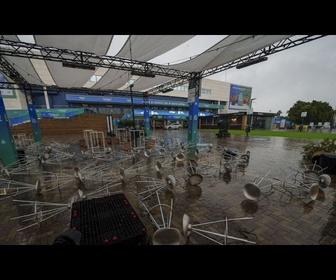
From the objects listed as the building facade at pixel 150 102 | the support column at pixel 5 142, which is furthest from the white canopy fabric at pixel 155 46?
the building facade at pixel 150 102

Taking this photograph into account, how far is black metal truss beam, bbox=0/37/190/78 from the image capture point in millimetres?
6250

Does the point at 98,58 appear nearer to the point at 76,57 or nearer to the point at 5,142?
the point at 76,57

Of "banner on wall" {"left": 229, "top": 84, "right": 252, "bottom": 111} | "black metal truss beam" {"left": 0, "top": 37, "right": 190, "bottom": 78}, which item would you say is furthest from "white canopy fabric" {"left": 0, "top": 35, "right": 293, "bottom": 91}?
"banner on wall" {"left": 229, "top": 84, "right": 252, "bottom": 111}

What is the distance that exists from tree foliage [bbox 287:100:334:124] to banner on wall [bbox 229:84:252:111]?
12.4 meters

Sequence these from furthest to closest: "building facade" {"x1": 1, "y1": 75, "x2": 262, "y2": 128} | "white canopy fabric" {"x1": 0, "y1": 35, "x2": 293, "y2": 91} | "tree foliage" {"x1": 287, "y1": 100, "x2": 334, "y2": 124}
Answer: "tree foliage" {"x1": 287, "y1": 100, "x2": 334, "y2": 124} → "building facade" {"x1": 1, "y1": 75, "x2": 262, "y2": 128} → "white canopy fabric" {"x1": 0, "y1": 35, "x2": 293, "y2": 91}

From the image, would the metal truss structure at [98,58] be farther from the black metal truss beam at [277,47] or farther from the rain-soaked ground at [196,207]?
the rain-soaked ground at [196,207]

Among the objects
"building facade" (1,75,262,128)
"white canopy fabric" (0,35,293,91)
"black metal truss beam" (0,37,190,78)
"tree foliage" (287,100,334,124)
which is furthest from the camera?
"tree foliage" (287,100,334,124)

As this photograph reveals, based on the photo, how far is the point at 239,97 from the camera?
158ft

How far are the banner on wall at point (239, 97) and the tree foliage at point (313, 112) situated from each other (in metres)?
12.4

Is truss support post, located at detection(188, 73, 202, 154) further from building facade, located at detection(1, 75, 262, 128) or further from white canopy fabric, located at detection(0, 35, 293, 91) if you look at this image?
building facade, located at detection(1, 75, 262, 128)

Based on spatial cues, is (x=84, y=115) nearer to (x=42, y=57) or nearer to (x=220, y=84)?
(x=42, y=57)
